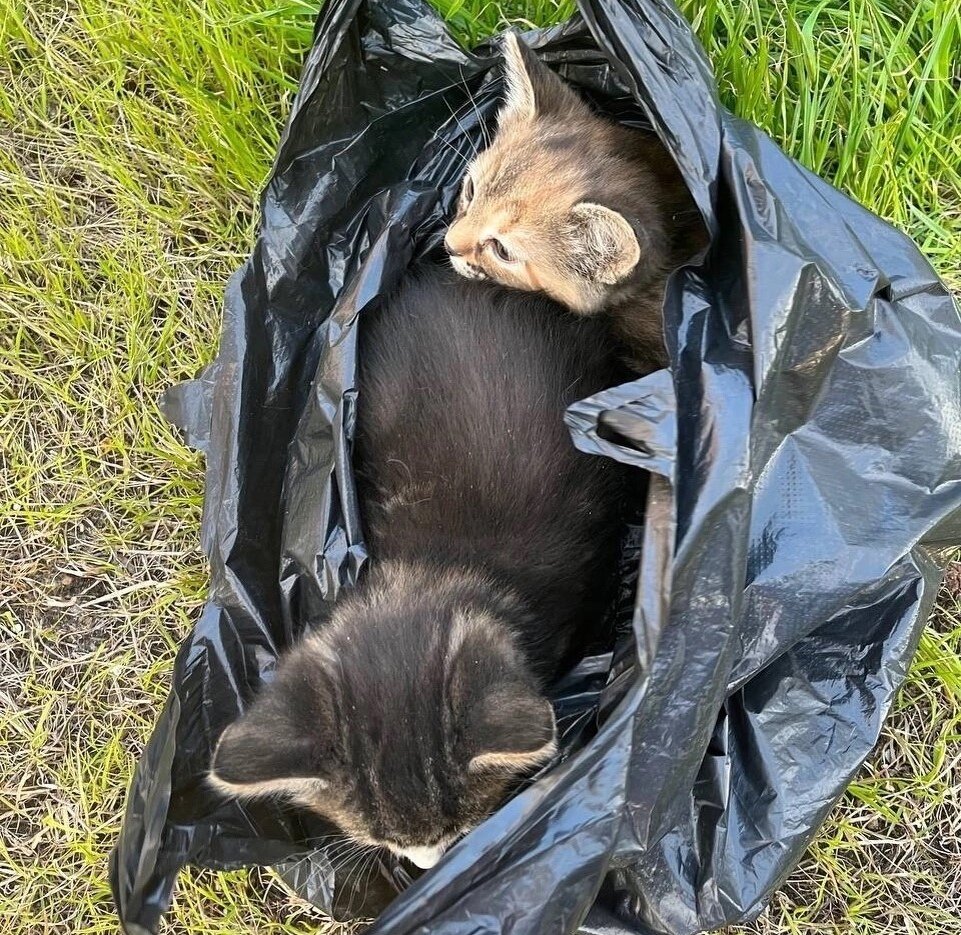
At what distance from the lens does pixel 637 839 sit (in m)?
1.52

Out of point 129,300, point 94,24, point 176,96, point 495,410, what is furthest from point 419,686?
point 94,24

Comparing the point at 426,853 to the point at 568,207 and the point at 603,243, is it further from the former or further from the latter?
the point at 568,207

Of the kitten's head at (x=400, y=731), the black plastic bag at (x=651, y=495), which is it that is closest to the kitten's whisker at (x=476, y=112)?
the black plastic bag at (x=651, y=495)

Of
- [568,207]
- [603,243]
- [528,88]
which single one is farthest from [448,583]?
[528,88]

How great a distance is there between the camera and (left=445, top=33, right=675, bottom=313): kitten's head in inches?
83.1

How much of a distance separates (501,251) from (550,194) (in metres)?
0.18

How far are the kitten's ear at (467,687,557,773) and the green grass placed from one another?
3.90 feet

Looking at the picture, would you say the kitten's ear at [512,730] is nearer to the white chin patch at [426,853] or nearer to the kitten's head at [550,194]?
the white chin patch at [426,853]

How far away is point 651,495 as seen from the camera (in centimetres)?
147

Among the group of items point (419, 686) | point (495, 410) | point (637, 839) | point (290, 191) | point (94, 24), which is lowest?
point (637, 839)

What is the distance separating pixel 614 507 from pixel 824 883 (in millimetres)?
1108

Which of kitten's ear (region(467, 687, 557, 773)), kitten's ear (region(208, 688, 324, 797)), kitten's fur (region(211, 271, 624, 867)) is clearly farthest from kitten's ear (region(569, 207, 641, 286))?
kitten's ear (region(208, 688, 324, 797))

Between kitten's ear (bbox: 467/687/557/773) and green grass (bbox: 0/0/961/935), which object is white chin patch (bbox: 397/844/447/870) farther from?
green grass (bbox: 0/0/961/935)

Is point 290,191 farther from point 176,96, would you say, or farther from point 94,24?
point 94,24
